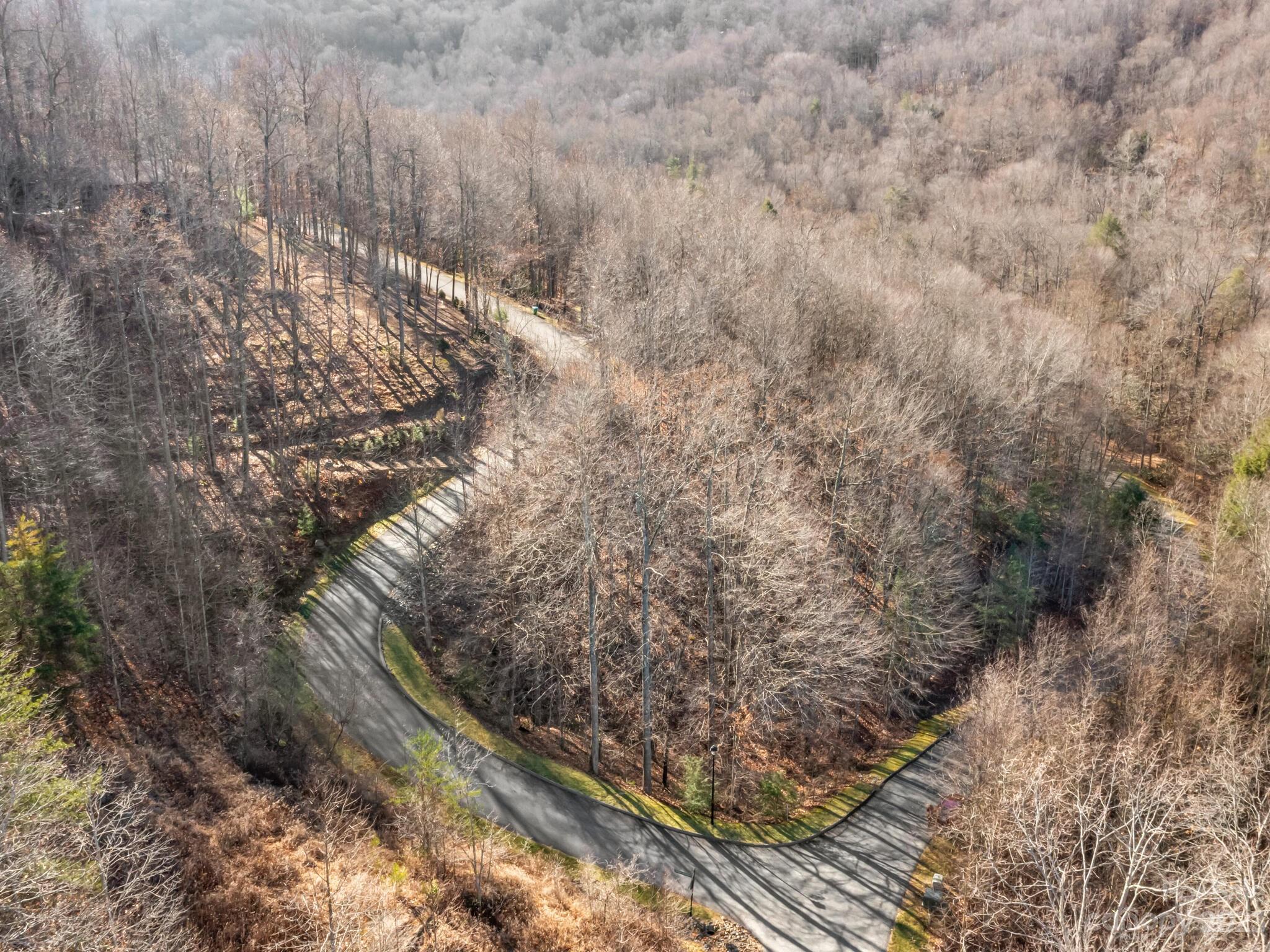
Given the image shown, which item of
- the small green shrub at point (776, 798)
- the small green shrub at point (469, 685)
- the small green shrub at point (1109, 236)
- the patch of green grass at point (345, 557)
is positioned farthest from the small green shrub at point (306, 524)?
the small green shrub at point (1109, 236)

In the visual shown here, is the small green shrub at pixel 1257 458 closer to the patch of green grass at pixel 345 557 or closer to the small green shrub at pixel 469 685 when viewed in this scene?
the small green shrub at pixel 469 685

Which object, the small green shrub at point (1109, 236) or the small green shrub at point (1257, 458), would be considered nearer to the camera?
the small green shrub at point (1257, 458)

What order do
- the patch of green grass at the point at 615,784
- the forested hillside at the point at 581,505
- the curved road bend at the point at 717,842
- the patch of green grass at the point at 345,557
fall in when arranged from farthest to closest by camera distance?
the patch of green grass at the point at 345,557 → the patch of green grass at the point at 615,784 → the curved road bend at the point at 717,842 → the forested hillside at the point at 581,505

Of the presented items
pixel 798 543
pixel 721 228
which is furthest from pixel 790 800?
pixel 721 228

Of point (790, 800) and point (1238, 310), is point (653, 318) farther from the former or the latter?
point (1238, 310)

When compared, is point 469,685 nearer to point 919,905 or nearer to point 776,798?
point 776,798

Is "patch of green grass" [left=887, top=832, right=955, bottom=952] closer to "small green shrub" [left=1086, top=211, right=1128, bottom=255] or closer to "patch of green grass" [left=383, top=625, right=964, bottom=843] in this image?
"patch of green grass" [left=383, top=625, right=964, bottom=843]
